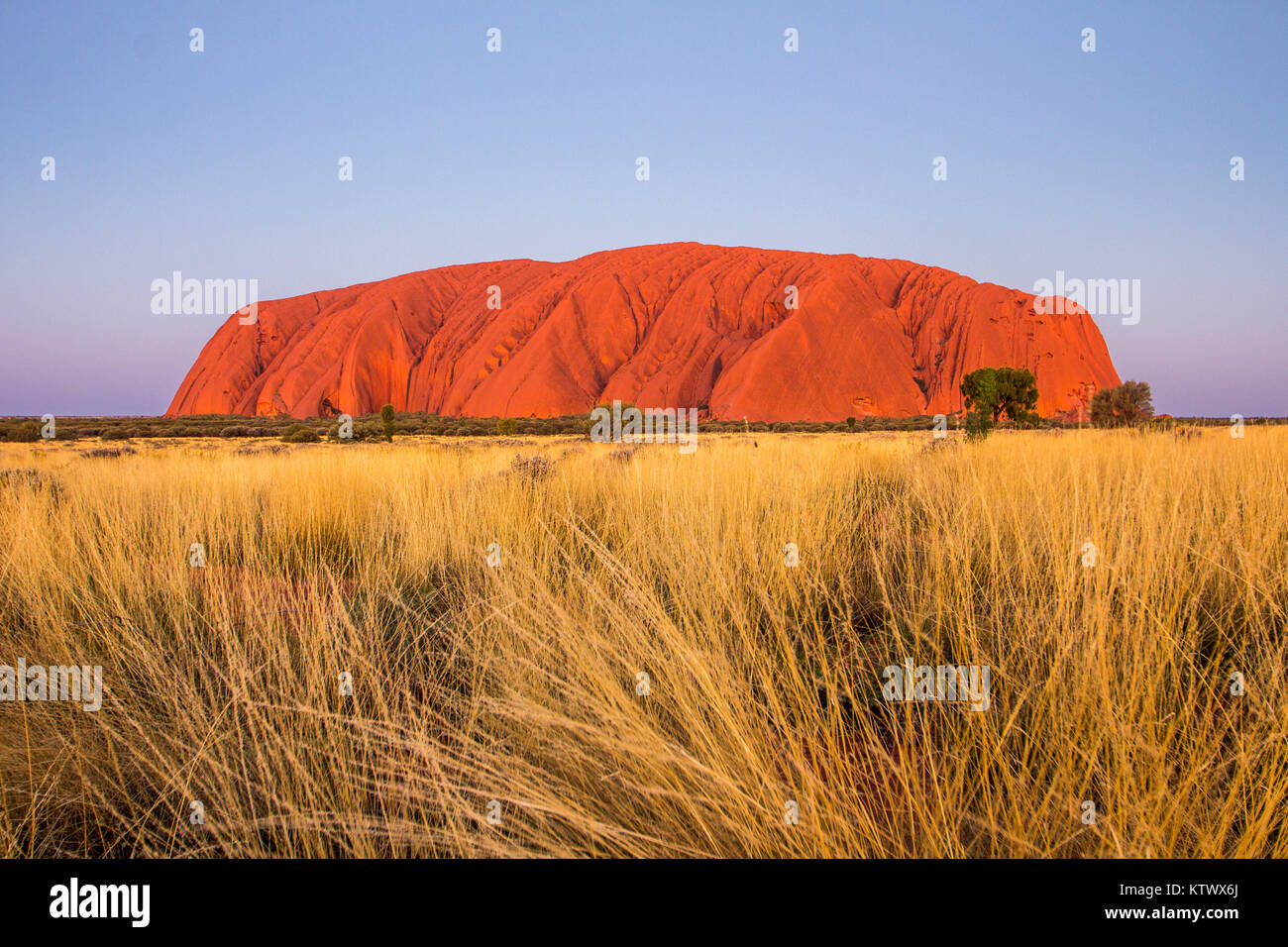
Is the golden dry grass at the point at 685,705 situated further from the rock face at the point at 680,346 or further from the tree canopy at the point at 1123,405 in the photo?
the rock face at the point at 680,346

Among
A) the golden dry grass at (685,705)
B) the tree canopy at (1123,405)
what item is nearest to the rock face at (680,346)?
the tree canopy at (1123,405)

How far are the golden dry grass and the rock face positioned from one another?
61.1 m

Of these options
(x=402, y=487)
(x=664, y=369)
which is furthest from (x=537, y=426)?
(x=402, y=487)

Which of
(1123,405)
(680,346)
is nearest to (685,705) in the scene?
(1123,405)

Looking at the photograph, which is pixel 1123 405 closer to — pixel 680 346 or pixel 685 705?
pixel 685 705

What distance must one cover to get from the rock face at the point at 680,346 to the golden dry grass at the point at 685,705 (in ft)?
200

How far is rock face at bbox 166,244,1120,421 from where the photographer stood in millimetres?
69938

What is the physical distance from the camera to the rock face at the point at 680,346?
2753 inches

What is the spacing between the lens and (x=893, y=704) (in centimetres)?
213

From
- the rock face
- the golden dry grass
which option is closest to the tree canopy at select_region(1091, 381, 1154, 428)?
the golden dry grass

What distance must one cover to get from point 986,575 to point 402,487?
5.12m

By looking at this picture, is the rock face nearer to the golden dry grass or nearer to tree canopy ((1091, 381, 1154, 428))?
tree canopy ((1091, 381, 1154, 428))

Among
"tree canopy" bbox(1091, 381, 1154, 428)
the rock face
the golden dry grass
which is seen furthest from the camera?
the rock face
